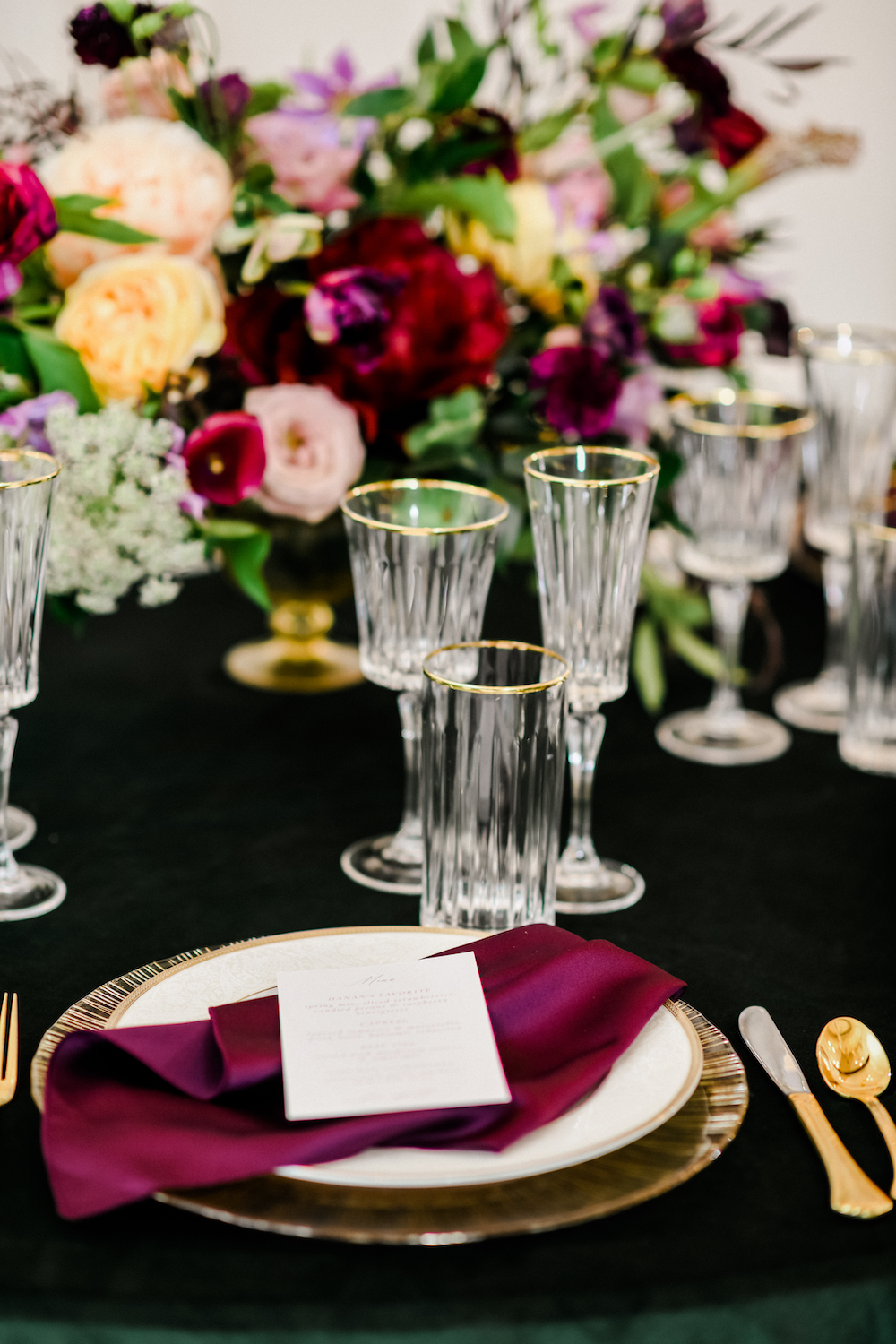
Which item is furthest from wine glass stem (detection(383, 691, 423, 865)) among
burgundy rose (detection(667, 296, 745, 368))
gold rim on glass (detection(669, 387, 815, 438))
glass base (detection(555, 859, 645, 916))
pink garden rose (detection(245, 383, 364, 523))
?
burgundy rose (detection(667, 296, 745, 368))

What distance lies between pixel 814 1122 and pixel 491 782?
30 centimetres

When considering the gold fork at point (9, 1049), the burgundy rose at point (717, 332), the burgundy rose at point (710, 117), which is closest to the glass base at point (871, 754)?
the burgundy rose at point (717, 332)

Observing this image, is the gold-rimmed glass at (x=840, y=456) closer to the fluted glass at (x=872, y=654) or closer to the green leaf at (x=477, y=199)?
the fluted glass at (x=872, y=654)

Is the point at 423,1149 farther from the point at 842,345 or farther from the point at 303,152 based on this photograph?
the point at 842,345

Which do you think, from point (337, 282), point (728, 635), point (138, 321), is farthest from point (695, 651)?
point (138, 321)

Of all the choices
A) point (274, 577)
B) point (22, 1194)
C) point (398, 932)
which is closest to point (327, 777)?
point (274, 577)

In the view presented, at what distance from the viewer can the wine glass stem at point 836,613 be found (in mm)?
1596

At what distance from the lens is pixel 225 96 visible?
1.37 metres

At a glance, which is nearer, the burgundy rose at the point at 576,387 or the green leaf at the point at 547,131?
the burgundy rose at the point at 576,387

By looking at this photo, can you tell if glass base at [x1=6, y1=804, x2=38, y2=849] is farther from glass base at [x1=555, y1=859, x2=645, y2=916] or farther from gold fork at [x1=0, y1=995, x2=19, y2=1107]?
glass base at [x1=555, y1=859, x2=645, y2=916]

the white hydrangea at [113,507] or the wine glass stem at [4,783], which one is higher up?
the white hydrangea at [113,507]

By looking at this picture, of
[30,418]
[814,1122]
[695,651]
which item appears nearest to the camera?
[814,1122]

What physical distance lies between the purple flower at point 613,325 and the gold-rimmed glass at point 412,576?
381 millimetres

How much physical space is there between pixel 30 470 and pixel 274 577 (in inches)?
17.0
